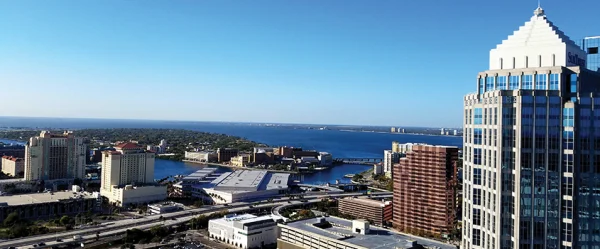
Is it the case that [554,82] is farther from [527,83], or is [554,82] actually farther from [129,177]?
[129,177]

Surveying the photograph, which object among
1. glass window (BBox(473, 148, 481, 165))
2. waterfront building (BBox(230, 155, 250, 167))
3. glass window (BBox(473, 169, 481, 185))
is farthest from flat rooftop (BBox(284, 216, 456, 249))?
waterfront building (BBox(230, 155, 250, 167))

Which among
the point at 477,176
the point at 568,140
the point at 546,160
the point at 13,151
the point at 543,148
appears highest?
the point at 568,140

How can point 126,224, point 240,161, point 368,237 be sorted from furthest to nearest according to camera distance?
point 240,161 < point 126,224 < point 368,237

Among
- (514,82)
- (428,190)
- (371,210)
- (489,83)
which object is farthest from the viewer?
(371,210)

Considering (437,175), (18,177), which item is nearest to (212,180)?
(18,177)

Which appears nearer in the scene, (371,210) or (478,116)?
(478,116)

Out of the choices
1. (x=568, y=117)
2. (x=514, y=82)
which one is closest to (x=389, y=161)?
(x=514, y=82)

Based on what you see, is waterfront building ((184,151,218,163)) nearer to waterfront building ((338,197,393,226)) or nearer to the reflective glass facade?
waterfront building ((338,197,393,226))

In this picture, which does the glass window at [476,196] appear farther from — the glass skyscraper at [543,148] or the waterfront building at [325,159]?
the waterfront building at [325,159]
